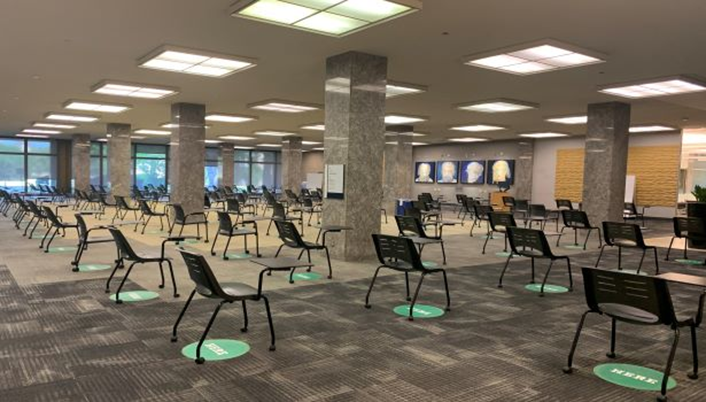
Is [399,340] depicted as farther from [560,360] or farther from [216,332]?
[216,332]

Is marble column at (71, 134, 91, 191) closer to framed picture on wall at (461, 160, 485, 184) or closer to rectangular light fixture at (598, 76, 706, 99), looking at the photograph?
framed picture on wall at (461, 160, 485, 184)

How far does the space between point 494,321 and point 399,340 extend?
1189 millimetres

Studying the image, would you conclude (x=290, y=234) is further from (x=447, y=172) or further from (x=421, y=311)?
(x=447, y=172)

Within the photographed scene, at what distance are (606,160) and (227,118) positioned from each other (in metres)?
11.5

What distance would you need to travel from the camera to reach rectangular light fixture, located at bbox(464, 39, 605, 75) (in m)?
7.20

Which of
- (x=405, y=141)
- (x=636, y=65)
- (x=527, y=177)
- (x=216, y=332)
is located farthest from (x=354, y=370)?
(x=527, y=177)

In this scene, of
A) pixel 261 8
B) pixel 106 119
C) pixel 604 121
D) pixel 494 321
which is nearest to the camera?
pixel 494 321

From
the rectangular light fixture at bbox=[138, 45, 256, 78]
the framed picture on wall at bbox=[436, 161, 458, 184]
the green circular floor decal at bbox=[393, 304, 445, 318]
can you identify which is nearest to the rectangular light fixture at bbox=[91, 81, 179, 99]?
the rectangular light fixture at bbox=[138, 45, 256, 78]

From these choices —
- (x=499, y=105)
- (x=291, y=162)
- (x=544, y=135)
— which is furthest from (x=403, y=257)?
(x=291, y=162)

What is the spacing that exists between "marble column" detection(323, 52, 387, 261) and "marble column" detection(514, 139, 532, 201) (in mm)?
17172

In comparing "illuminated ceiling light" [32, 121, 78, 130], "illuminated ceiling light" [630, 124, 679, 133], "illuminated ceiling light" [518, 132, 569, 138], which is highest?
"illuminated ceiling light" [630, 124, 679, 133]

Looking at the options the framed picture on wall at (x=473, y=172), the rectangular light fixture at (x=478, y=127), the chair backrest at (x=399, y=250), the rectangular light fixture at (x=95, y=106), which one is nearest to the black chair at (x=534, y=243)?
the chair backrest at (x=399, y=250)

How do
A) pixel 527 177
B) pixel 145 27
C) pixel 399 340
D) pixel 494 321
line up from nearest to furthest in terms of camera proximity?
1. pixel 399 340
2. pixel 494 321
3. pixel 145 27
4. pixel 527 177

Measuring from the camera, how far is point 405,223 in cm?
842
